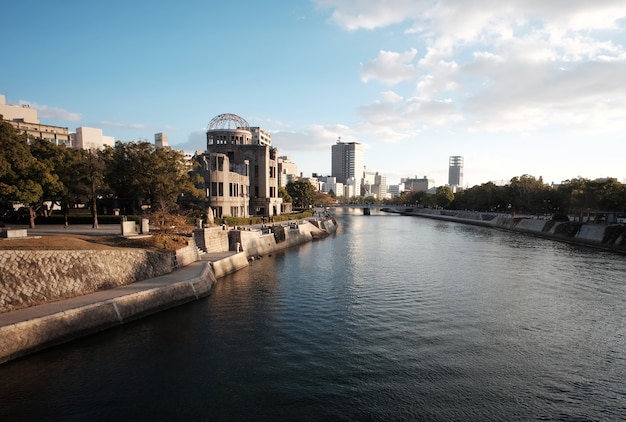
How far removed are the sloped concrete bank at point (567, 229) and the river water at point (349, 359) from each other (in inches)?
1441

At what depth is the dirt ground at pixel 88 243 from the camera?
27.1 meters

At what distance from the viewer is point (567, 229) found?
3093 inches

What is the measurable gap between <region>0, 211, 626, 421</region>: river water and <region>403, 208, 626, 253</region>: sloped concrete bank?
3659 centimetres

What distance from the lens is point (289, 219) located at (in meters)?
86.8

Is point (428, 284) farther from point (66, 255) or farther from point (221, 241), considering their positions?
point (66, 255)

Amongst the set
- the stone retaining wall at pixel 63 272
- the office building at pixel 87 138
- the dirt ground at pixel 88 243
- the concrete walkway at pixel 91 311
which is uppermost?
the office building at pixel 87 138

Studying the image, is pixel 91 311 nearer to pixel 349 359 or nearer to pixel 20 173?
pixel 349 359

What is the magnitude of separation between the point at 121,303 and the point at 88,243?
1010cm

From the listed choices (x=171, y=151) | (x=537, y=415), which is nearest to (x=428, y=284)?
(x=537, y=415)

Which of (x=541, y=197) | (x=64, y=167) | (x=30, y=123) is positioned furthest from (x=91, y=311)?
(x=541, y=197)

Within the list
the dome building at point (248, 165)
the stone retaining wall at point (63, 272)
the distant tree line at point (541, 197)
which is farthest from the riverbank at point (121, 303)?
the distant tree line at point (541, 197)

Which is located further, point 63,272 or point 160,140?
point 160,140

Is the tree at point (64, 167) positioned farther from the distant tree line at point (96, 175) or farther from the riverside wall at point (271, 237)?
the riverside wall at point (271, 237)

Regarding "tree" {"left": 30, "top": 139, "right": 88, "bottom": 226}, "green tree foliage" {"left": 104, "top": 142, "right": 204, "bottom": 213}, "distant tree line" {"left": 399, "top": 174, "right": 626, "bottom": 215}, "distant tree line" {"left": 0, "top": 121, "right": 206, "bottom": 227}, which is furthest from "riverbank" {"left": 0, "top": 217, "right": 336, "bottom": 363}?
"distant tree line" {"left": 399, "top": 174, "right": 626, "bottom": 215}
